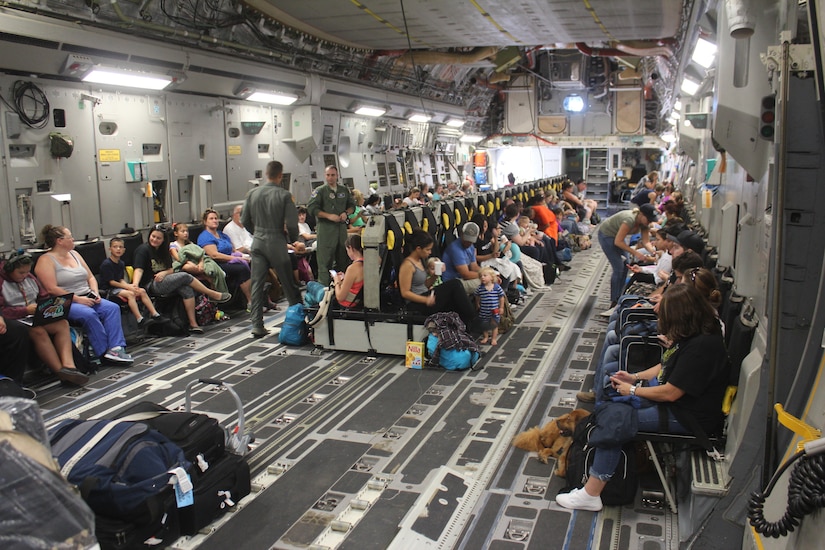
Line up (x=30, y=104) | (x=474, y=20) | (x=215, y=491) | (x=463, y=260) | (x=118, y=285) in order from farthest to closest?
1. (x=474, y=20)
2. (x=463, y=260)
3. (x=118, y=285)
4. (x=30, y=104)
5. (x=215, y=491)

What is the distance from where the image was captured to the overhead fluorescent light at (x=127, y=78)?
824 centimetres

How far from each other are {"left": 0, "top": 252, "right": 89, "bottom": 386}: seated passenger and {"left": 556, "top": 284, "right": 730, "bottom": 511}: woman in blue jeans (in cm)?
494

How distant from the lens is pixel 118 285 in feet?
26.2

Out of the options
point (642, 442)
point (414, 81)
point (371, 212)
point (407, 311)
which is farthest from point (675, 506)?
point (414, 81)

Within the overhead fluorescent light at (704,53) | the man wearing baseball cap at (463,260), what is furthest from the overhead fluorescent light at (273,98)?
the overhead fluorescent light at (704,53)

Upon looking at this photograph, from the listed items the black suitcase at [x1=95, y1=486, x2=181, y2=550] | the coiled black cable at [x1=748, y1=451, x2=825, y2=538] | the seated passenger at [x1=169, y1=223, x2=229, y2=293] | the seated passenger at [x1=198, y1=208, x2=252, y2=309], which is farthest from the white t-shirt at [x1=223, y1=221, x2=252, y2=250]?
the coiled black cable at [x1=748, y1=451, x2=825, y2=538]

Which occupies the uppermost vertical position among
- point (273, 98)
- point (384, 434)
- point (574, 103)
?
point (574, 103)

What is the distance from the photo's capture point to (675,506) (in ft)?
14.0

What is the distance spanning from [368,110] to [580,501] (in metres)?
12.7

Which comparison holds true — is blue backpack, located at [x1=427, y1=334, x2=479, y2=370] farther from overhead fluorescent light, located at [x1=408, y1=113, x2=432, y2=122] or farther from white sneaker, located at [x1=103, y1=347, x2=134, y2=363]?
overhead fluorescent light, located at [x1=408, y1=113, x2=432, y2=122]

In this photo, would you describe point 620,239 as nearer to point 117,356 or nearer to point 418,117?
point 117,356

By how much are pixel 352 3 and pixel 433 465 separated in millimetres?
7092

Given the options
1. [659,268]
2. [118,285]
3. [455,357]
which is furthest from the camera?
[118,285]

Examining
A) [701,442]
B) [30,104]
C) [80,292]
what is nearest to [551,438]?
[701,442]
